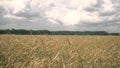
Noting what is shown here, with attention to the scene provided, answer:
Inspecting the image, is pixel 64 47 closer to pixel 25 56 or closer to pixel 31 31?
pixel 25 56

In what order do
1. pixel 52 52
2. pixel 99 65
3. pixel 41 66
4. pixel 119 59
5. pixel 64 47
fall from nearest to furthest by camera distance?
pixel 41 66 < pixel 99 65 < pixel 119 59 < pixel 52 52 < pixel 64 47

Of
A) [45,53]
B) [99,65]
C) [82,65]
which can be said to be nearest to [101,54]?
[99,65]

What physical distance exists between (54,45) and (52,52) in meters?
0.28

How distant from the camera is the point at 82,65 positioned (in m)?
3.06

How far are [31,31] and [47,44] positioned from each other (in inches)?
54.2

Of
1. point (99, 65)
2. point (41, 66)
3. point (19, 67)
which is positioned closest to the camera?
point (41, 66)

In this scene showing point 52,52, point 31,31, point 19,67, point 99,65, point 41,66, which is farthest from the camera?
point 31,31

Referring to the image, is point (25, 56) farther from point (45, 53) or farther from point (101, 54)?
point (101, 54)

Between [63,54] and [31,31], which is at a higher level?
[31,31]

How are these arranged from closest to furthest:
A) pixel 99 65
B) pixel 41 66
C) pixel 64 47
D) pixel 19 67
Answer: pixel 41 66 < pixel 19 67 < pixel 99 65 < pixel 64 47

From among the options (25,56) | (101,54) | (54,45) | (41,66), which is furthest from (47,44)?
(41,66)

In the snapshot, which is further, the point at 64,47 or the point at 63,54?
the point at 64,47

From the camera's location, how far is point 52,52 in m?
4.10

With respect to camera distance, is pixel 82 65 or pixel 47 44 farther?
pixel 47 44
